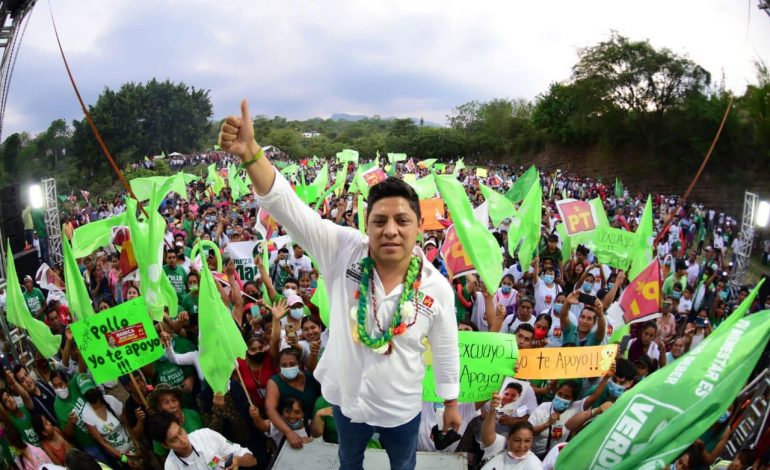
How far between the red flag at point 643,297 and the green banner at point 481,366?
1998 mm

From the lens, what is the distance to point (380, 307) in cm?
199

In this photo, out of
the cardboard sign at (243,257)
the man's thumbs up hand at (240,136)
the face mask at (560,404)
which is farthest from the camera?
the cardboard sign at (243,257)

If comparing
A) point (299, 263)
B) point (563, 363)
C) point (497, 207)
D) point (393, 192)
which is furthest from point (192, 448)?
point (497, 207)

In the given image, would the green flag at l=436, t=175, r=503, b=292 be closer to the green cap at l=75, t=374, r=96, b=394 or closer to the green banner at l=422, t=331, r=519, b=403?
the green banner at l=422, t=331, r=519, b=403

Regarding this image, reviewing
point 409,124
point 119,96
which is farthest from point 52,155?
point 409,124

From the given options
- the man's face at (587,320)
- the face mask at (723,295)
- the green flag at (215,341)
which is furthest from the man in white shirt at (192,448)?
the face mask at (723,295)

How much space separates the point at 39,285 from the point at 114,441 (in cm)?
423

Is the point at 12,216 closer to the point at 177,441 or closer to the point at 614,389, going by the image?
the point at 177,441

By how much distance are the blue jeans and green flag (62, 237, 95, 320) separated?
10.2 ft

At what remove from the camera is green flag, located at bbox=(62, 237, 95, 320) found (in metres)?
4.48

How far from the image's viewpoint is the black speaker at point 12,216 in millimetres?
10414

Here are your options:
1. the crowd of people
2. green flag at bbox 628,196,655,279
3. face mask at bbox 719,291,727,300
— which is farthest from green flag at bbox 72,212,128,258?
face mask at bbox 719,291,727,300

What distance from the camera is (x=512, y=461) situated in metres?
3.14

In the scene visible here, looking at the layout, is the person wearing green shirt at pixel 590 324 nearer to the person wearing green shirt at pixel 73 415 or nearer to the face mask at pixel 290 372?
the face mask at pixel 290 372
